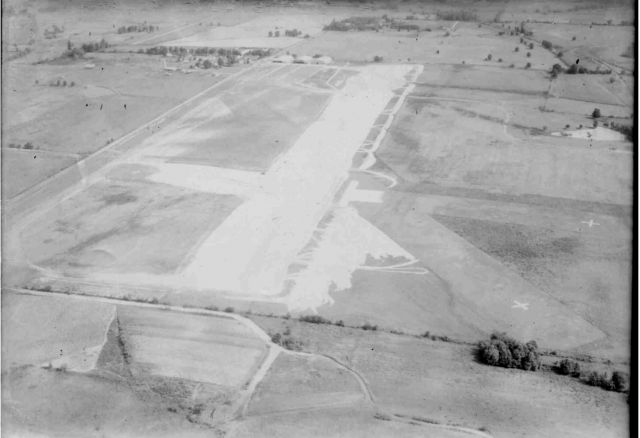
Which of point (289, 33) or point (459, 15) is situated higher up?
point (459, 15)

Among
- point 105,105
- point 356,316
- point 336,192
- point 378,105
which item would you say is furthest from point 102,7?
point 356,316

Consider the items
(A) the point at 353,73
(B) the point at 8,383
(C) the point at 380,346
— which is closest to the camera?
(B) the point at 8,383

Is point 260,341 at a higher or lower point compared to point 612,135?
lower

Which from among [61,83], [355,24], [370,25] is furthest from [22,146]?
[370,25]

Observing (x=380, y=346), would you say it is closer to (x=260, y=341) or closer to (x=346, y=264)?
(x=260, y=341)

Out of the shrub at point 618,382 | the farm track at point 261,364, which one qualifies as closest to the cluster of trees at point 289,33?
the farm track at point 261,364

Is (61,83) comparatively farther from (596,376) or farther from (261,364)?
(596,376)

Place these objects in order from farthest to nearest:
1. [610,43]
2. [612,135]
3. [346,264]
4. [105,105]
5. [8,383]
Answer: [610,43]
[105,105]
[612,135]
[346,264]
[8,383]
